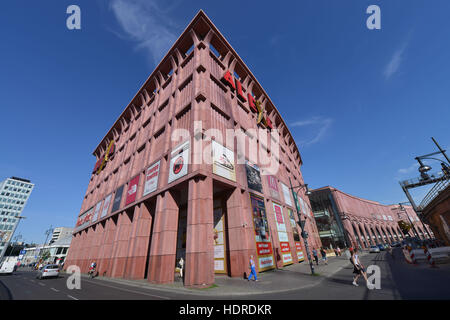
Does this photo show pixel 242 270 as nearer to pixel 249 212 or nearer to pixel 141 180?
pixel 249 212

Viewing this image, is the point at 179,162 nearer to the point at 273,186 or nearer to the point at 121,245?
the point at 121,245

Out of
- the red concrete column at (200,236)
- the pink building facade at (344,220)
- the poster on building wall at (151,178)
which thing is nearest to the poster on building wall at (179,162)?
the red concrete column at (200,236)

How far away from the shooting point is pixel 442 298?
6160 millimetres

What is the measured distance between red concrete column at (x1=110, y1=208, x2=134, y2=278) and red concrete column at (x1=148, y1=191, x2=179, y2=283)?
26.2 feet

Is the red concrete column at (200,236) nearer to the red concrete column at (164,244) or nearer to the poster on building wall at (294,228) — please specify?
the red concrete column at (164,244)

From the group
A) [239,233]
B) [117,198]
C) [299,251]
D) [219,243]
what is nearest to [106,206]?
[117,198]

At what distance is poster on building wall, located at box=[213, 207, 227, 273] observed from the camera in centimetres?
1609

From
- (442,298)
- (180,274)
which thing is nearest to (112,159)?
(180,274)

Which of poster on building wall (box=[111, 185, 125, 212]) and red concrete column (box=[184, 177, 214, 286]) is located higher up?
poster on building wall (box=[111, 185, 125, 212])

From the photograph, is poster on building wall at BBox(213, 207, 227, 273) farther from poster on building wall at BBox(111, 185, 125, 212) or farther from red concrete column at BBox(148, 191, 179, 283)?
poster on building wall at BBox(111, 185, 125, 212)

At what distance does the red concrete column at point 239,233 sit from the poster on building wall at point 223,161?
1.85m

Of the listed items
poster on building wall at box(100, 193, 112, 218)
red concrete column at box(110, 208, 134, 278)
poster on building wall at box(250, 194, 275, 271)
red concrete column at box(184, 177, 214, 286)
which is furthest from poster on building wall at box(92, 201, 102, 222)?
poster on building wall at box(250, 194, 275, 271)

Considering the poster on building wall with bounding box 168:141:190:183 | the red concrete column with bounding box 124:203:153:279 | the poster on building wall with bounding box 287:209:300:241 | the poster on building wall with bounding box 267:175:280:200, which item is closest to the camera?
the poster on building wall with bounding box 168:141:190:183
